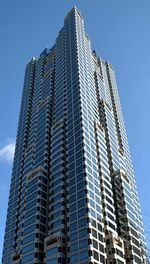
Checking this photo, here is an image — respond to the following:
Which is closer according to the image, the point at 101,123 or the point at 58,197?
the point at 58,197

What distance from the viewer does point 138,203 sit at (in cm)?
15325

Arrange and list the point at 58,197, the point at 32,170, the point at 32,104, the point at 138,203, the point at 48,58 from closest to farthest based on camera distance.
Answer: the point at 58,197 → the point at 32,170 → the point at 138,203 → the point at 32,104 → the point at 48,58

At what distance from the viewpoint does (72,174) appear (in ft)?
392

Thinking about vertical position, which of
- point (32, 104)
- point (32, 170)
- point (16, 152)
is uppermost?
point (32, 104)

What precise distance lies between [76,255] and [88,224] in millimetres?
9536

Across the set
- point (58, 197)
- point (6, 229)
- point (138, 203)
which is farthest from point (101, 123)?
point (6, 229)

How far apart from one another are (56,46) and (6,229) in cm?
10374

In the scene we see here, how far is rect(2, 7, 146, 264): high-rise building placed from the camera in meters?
107

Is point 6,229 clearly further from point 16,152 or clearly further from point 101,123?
point 101,123

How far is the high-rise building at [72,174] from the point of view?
350 feet

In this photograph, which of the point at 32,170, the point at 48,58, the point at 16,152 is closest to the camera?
the point at 32,170

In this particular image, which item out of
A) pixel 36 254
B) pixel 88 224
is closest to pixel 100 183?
pixel 88 224

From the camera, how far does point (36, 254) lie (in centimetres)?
11000

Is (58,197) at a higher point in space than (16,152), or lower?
lower
